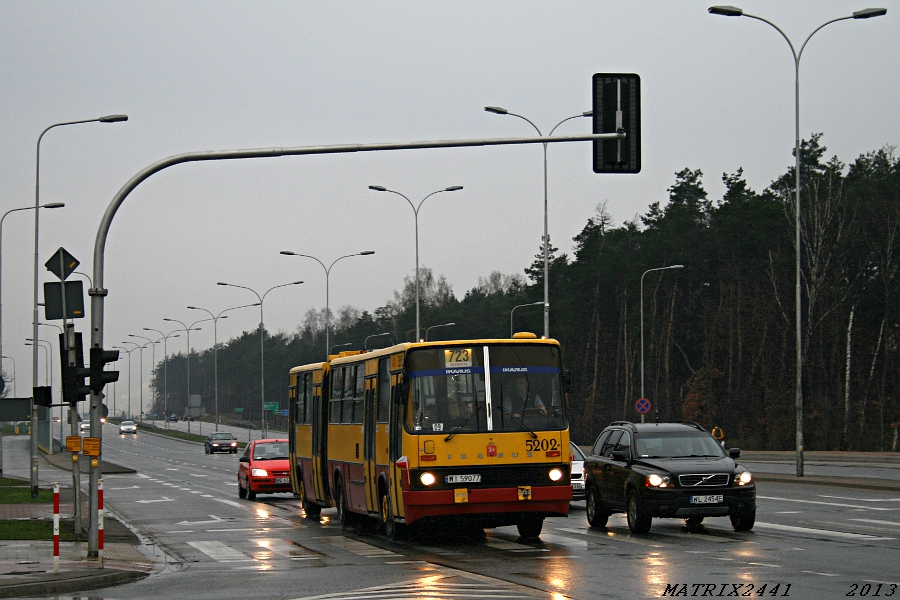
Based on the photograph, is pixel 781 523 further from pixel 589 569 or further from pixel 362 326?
pixel 362 326

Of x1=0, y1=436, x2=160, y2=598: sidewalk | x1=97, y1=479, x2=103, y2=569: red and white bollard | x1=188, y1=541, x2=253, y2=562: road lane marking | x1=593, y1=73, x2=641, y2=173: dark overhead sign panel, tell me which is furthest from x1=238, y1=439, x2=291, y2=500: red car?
x1=593, y1=73, x2=641, y2=173: dark overhead sign panel

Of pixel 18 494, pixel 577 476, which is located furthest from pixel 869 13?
pixel 18 494

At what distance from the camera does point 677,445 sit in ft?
68.5

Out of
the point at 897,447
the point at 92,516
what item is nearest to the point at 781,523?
the point at 92,516

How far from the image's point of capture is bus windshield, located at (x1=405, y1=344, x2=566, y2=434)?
61.4ft

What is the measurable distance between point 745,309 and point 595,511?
2643 inches

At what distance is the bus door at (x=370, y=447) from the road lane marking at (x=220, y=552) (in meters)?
2.46

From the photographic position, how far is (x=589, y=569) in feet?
49.5

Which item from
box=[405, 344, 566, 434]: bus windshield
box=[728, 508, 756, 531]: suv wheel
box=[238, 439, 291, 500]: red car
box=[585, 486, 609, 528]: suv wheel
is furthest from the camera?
box=[238, 439, 291, 500]: red car

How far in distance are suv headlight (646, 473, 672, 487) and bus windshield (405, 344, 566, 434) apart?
5.79ft

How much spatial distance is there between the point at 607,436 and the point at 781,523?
130 inches

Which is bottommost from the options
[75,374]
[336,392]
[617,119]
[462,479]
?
[462,479]

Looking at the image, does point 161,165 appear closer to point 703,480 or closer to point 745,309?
point 703,480

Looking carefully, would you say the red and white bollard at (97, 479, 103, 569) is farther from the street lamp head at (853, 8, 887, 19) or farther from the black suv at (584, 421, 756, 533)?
the street lamp head at (853, 8, 887, 19)
